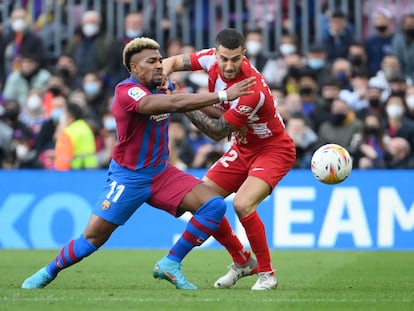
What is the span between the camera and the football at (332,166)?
36.8 feet

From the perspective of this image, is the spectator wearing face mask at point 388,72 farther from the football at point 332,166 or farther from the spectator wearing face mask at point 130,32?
the football at point 332,166

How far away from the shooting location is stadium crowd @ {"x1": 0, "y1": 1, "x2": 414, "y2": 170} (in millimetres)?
18172

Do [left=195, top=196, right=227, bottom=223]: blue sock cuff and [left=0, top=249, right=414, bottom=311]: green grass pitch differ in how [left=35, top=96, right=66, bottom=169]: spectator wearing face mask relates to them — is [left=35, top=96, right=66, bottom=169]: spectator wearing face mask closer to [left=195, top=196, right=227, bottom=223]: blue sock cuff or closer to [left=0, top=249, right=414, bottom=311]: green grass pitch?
[left=0, top=249, right=414, bottom=311]: green grass pitch

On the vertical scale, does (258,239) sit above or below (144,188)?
below

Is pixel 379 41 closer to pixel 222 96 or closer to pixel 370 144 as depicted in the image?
pixel 370 144

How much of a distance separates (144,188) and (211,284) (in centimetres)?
148

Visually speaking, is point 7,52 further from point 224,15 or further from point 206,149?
point 206,149

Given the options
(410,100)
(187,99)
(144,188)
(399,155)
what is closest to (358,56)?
(410,100)

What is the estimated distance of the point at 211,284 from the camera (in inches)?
453

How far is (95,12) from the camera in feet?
69.8

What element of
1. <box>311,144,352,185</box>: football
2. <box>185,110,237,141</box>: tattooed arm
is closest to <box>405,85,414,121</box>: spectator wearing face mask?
<box>311,144,352,185</box>: football

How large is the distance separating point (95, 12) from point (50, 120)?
8.62ft

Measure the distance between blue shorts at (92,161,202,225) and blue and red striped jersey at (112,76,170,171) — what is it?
0.29 ft

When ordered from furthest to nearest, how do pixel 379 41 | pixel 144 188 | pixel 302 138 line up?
pixel 379 41 → pixel 302 138 → pixel 144 188
